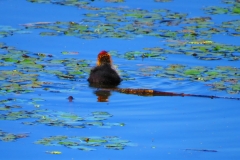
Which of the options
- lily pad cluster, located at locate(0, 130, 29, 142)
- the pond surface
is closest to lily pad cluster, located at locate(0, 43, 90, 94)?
the pond surface

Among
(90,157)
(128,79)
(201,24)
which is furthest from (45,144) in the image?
(201,24)

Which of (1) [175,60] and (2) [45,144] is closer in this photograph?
(2) [45,144]

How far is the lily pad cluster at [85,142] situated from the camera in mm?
9914

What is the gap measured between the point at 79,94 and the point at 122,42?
338 cm

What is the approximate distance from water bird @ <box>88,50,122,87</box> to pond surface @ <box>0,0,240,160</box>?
237 millimetres

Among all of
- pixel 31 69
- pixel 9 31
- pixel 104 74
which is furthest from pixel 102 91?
pixel 9 31

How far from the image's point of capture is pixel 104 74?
13.6 m

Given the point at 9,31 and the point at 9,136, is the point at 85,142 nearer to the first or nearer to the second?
the point at 9,136

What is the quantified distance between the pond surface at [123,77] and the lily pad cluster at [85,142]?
0.02 m

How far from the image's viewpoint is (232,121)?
11.3 meters

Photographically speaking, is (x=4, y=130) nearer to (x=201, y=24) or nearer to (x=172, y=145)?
(x=172, y=145)

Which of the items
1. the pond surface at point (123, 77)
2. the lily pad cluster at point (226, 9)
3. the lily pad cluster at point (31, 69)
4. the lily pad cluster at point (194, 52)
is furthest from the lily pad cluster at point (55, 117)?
the lily pad cluster at point (226, 9)

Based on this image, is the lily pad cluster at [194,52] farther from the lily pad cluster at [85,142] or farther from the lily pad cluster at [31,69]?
the lily pad cluster at [85,142]

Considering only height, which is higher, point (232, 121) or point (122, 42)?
point (122, 42)
